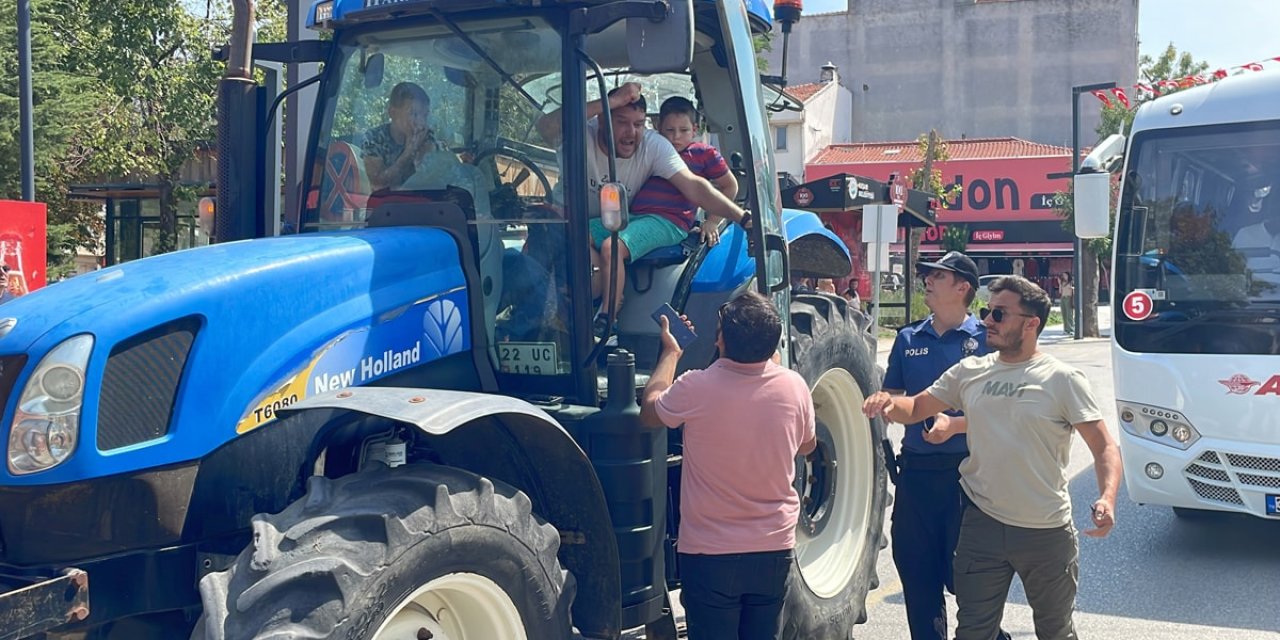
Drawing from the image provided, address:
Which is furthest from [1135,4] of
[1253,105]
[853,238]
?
[1253,105]

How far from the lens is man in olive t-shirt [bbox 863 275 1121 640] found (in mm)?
4344

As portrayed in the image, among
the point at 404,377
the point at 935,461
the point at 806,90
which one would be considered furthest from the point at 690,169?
the point at 806,90

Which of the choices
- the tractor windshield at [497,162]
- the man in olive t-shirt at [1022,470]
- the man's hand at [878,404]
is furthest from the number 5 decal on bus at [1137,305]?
the tractor windshield at [497,162]

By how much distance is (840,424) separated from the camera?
6.04m

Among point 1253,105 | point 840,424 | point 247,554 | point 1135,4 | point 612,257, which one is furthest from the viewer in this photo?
point 1135,4

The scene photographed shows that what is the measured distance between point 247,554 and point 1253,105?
6866 mm

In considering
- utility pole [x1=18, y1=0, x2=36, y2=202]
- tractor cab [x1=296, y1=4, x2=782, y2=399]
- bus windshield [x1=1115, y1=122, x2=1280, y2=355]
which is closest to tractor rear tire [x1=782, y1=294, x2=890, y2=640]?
tractor cab [x1=296, y1=4, x2=782, y2=399]

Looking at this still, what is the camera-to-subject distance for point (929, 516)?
5.11m

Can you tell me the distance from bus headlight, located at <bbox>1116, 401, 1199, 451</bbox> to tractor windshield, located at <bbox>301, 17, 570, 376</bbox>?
463 centimetres

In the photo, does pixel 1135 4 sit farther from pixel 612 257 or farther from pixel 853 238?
pixel 612 257

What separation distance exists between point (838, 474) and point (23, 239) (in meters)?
10.5

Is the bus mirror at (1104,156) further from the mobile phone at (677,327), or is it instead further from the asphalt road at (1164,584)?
the mobile phone at (677,327)

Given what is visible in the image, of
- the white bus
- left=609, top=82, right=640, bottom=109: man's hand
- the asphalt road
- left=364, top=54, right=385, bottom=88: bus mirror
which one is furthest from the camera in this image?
the white bus

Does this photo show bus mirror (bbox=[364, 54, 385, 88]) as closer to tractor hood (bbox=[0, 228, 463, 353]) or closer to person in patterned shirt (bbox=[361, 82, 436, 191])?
person in patterned shirt (bbox=[361, 82, 436, 191])
